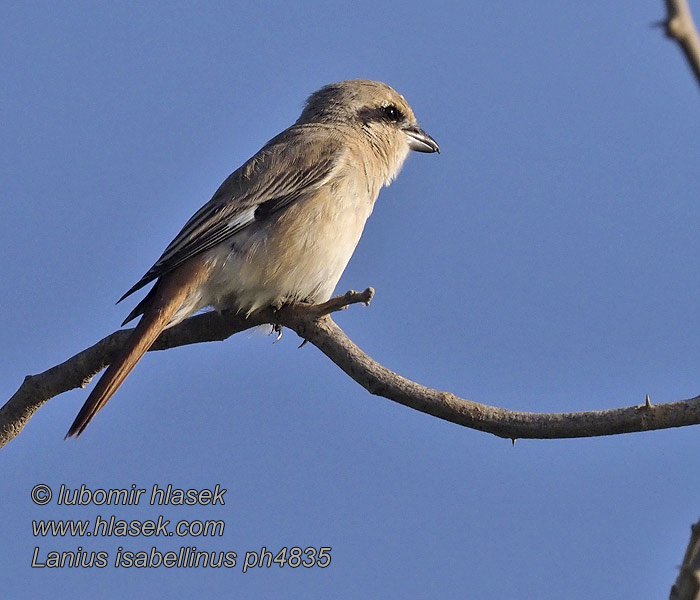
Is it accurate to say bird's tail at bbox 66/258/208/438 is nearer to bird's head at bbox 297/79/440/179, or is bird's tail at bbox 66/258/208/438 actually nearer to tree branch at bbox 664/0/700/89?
bird's head at bbox 297/79/440/179

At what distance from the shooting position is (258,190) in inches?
236

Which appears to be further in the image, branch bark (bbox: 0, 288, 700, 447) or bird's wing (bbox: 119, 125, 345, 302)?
bird's wing (bbox: 119, 125, 345, 302)

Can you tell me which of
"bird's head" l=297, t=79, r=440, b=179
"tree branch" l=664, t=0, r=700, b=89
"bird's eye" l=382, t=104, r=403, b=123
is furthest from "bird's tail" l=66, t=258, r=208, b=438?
"tree branch" l=664, t=0, r=700, b=89

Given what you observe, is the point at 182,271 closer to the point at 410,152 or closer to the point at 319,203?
the point at 319,203

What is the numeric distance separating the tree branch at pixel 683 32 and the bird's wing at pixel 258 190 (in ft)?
13.6

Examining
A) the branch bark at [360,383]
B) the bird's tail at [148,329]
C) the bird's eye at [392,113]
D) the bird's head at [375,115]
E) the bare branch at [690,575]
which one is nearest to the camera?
the bare branch at [690,575]

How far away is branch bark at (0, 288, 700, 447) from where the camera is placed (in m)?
3.74

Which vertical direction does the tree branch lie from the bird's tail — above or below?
below

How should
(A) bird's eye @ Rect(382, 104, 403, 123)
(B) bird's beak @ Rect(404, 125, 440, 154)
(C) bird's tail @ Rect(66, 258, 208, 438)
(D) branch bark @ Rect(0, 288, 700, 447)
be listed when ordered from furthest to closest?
(B) bird's beak @ Rect(404, 125, 440, 154)
(A) bird's eye @ Rect(382, 104, 403, 123)
(C) bird's tail @ Rect(66, 258, 208, 438)
(D) branch bark @ Rect(0, 288, 700, 447)

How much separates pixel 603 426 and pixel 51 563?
9.51ft

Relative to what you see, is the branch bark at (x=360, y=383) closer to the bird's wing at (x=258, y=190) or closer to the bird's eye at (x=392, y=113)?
the bird's wing at (x=258, y=190)

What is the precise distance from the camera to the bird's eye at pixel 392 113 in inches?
275

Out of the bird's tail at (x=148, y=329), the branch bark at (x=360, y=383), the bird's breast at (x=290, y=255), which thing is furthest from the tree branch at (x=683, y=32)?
the bird's breast at (x=290, y=255)

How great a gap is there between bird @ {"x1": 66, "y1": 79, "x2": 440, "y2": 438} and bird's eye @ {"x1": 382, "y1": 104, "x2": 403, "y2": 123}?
397 millimetres
